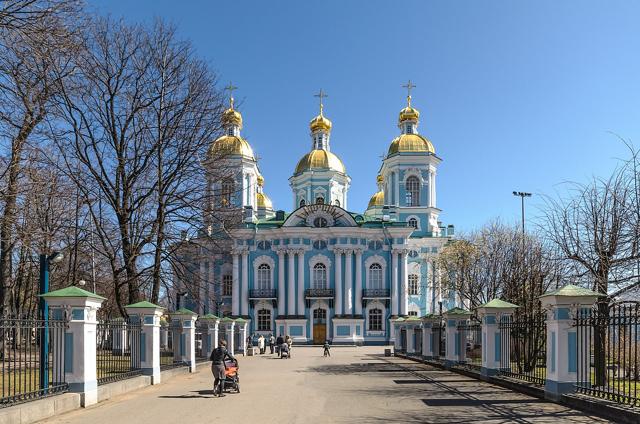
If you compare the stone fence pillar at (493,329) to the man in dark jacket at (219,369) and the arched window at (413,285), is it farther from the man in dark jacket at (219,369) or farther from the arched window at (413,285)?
the arched window at (413,285)

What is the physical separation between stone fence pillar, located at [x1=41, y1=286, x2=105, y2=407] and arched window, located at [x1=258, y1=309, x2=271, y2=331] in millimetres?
46584

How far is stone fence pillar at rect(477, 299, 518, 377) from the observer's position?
17141 mm

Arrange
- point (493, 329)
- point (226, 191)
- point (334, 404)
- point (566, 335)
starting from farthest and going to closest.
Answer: point (226, 191) → point (493, 329) → point (334, 404) → point (566, 335)

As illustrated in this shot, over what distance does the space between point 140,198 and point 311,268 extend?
3745cm

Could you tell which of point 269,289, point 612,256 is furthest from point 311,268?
point 612,256

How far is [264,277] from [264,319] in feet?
12.3

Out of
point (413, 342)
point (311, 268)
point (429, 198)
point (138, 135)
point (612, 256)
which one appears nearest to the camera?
point (612, 256)

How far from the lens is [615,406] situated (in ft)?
34.8

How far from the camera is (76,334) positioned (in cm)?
1275

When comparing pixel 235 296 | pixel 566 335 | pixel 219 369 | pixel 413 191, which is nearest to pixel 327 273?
pixel 235 296

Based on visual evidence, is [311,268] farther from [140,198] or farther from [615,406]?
[615,406]

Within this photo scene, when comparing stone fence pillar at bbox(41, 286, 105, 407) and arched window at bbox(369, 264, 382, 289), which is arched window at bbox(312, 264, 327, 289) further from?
stone fence pillar at bbox(41, 286, 105, 407)

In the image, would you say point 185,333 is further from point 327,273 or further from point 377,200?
point 377,200

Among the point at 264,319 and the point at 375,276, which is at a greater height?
the point at 375,276
